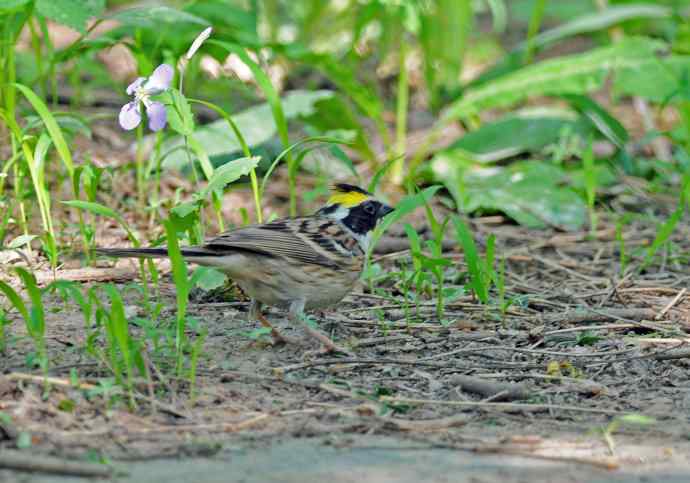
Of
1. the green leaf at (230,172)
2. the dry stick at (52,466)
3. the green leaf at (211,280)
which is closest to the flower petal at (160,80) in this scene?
the green leaf at (230,172)

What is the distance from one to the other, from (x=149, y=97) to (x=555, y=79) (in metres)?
3.91

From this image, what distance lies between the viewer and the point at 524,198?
7473 millimetres

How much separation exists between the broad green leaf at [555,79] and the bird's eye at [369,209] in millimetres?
2526

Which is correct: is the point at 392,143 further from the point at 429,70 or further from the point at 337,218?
the point at 337,218

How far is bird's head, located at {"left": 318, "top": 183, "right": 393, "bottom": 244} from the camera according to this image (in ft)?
Result: 18.0

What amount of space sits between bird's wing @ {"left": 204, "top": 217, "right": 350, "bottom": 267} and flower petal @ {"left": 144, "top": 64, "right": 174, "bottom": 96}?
690mm

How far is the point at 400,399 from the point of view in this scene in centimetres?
412

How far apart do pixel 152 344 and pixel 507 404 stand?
149 centimetres

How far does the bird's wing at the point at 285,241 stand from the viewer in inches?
187

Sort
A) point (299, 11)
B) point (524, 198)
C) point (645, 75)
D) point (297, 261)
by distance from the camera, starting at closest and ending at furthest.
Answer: point (297, 261) < point (524, 198) < point (645, 75) < point (299, 11)

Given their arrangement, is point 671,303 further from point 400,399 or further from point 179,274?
point 179,274

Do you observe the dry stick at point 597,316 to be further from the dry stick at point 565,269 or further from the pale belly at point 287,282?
the pale belly at point 287,282

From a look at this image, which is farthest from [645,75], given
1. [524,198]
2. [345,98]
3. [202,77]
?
[202,77]

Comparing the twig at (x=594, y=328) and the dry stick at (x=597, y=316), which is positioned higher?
the dry stick at (x=597, y=316)
